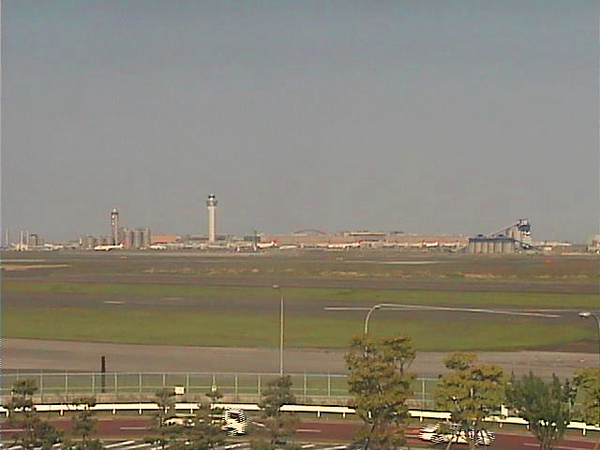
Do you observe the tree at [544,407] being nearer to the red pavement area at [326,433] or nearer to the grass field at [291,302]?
the red pavement area at [326,433]

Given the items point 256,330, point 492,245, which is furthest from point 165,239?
point 256,330

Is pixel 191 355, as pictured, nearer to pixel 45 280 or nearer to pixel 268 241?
pixel 45 280

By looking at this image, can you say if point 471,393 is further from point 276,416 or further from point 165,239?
point 165,239

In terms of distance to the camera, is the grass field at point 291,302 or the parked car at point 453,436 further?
the grass field at point 291,302

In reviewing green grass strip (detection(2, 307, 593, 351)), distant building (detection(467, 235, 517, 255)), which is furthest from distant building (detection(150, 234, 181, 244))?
green grass strip (detection(2, 307, 593, 351))

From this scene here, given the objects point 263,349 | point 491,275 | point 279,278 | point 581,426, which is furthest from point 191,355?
point 491,275

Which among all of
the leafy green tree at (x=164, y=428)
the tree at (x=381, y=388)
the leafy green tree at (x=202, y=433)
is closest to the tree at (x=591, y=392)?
Result: the tree at (x=381, y=388)

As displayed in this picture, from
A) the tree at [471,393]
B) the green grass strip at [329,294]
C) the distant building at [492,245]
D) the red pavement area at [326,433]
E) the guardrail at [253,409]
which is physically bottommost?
the red pavement area at [326,433]
